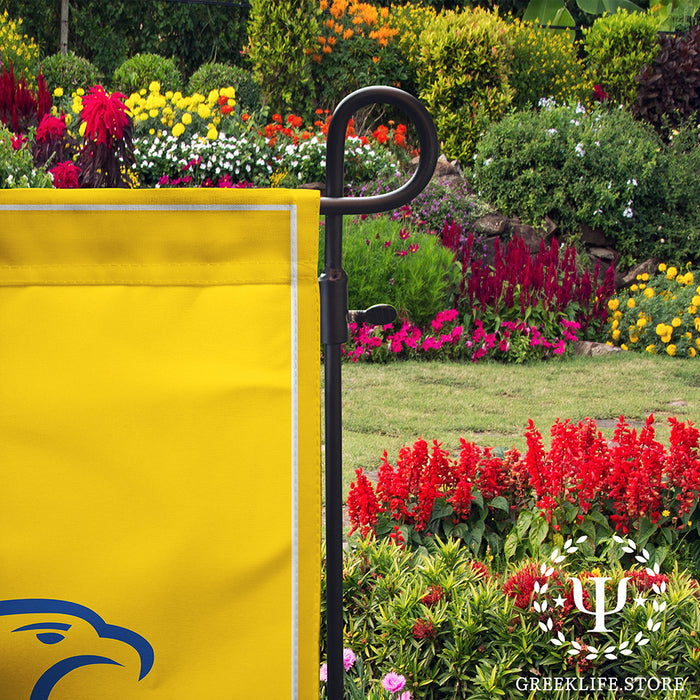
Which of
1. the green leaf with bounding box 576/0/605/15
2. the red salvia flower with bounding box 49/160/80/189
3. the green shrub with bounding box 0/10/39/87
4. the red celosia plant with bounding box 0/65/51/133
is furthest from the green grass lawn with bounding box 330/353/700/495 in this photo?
the green shrub with bounding box 0/10/39/87

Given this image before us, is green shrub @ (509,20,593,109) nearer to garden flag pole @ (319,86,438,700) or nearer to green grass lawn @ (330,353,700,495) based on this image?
green grass lawn @ (330,353,700,495)

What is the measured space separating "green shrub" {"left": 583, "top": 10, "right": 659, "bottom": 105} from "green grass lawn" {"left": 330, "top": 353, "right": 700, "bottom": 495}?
6022 millimetres

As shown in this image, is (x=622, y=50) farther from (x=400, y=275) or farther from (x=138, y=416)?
(x=138, y=416)

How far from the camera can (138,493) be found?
91cm

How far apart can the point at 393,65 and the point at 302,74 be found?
1.77 metres

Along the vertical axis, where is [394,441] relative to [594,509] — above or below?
below

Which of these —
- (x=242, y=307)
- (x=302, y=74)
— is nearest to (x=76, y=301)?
(x=242, y=307)

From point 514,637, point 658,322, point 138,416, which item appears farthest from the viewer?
point 658,322

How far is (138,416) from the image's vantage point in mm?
906

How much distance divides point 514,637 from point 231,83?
10.1 meters

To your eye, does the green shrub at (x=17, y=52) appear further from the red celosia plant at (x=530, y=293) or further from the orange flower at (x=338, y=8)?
the red celosia plant at (x=530, y=293)

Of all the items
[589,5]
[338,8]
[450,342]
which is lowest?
[450,342]

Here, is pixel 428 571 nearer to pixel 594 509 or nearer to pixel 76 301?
pixel 594 509

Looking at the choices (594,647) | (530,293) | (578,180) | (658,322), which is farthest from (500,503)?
(578,180)
